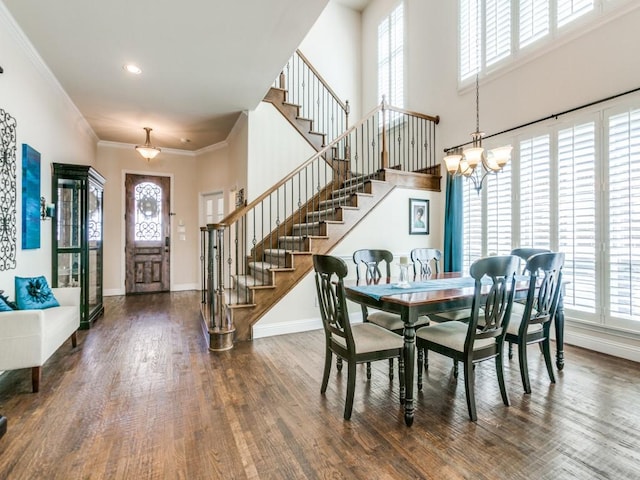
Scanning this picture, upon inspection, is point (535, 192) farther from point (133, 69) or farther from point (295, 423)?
point (133, 69)

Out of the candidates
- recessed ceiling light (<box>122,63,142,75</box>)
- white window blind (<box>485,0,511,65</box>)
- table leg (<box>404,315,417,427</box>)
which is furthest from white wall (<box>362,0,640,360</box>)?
recessed ceiling light (<box>122,63,142,75</box>)

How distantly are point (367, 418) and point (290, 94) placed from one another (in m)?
5.47

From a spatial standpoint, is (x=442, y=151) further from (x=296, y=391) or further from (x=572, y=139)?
(x=296, y=391)

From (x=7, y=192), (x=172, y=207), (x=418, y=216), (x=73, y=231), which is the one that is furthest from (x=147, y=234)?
(x=418, y=216)

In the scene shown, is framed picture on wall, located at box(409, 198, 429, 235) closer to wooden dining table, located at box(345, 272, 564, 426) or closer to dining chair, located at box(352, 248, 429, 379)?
dining chair, located at box(352, 248, 429, 379)

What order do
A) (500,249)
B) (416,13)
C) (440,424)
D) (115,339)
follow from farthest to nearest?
(416,13)
(500,249)
(115,339)
(440,424)

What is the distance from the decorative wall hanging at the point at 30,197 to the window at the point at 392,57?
5.59 m

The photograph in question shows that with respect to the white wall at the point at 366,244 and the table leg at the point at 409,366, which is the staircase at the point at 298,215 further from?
the table leg at the point at 409,366

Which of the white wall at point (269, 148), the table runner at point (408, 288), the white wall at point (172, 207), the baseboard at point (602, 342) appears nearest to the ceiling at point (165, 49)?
the white wall at point (269, 148)

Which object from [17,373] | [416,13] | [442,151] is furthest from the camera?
[416,13]

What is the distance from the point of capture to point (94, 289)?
15.6 ft

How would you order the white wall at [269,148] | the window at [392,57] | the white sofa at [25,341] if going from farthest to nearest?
1. the window at [392,57]
2. the white wall at [269,148]
3. the white sofa at [25,341]

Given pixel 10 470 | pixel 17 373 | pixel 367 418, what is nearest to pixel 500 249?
pixel 367 418

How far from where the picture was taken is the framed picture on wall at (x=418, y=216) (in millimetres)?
5043
